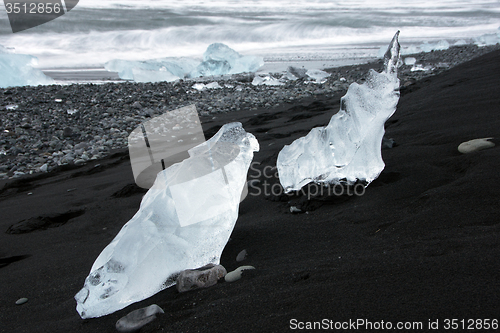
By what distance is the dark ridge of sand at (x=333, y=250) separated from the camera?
114cm

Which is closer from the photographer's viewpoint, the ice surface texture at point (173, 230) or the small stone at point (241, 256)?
the ice surface texture at point (173, 230)

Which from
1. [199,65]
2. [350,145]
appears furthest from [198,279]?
[199,65]

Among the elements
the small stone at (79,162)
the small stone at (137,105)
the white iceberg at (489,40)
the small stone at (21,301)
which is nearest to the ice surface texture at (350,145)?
the small stone at (21,301)

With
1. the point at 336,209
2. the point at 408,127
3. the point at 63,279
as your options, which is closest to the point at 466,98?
the point at 408,127

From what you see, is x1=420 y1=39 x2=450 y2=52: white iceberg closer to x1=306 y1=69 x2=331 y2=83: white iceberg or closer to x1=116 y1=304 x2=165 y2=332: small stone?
x1=306 y1=69 x2=331 y2=83: white iceberg

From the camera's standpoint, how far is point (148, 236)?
5.31 feet

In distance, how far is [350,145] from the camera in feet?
7.87

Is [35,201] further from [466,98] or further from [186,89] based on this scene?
[186,89]

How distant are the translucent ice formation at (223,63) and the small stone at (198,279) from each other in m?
13.7

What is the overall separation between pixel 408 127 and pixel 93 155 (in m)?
3.62

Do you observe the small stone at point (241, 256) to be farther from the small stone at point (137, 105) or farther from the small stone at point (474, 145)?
the small stone at point (137, 105)

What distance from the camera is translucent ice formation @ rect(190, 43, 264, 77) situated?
14.7 meters

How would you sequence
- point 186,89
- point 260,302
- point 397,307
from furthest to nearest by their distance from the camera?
point 186,89 → point 260,302 → point 397,307

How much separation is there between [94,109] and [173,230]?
6048 millimetres
